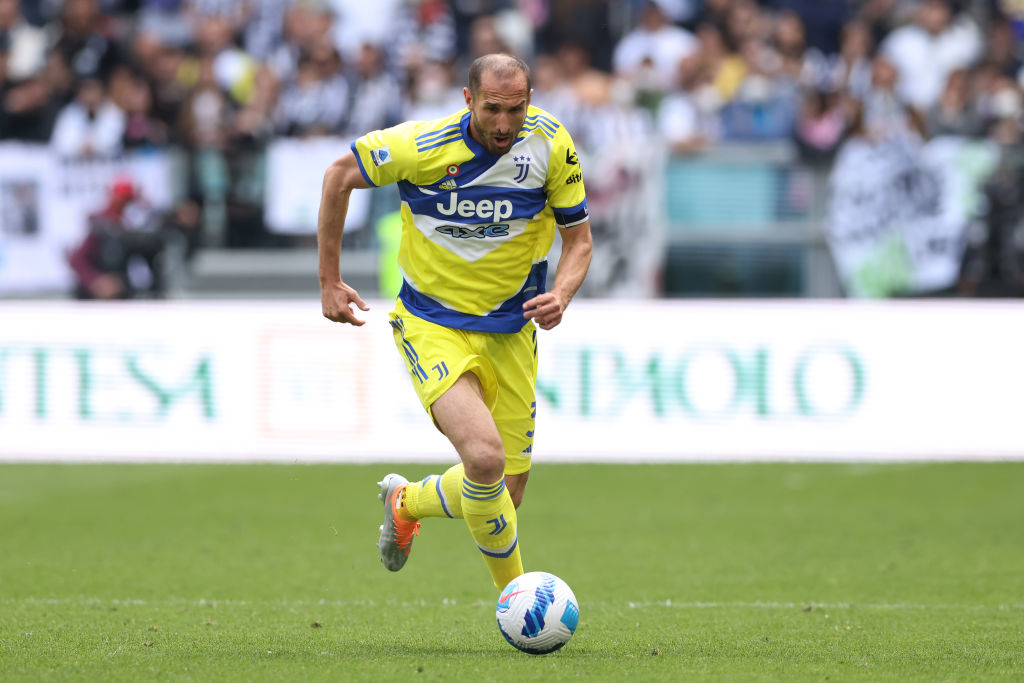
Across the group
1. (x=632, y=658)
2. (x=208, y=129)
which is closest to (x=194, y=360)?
(x=208, y=129)

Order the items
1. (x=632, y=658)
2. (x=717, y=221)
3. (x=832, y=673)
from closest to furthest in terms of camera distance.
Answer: (x=832, y=673) → (x=632, y=658) → (x=717, y=221)

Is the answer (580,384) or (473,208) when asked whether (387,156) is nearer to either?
(473,208)

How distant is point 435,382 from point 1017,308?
830cm

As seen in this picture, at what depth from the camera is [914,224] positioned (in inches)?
554

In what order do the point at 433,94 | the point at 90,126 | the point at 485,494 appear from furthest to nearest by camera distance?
the point at 90,126 < the point at 433,94 < the point at 485,494

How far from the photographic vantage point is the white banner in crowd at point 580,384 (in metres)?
12.7

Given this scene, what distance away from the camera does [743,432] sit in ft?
41.6

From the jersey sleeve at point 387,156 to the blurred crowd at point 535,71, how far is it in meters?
8.87

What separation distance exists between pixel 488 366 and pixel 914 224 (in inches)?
359

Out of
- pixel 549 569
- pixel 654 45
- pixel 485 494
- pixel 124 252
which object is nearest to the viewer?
pixel 485 494

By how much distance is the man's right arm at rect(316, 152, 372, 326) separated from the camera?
5.86 meters

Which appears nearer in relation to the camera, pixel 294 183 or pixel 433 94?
pixel 294 183

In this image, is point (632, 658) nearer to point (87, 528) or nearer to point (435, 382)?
point (435, 382)

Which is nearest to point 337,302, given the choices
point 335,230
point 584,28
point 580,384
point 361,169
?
point 335,230
